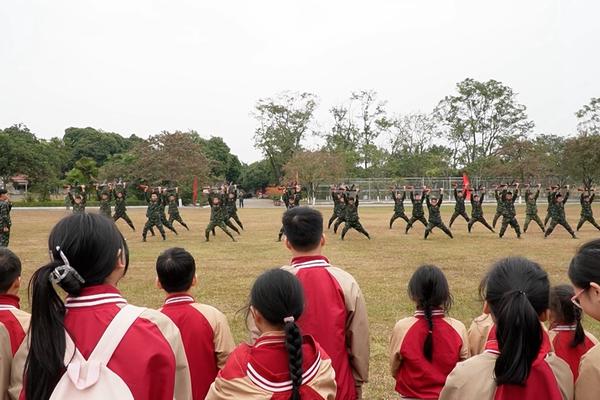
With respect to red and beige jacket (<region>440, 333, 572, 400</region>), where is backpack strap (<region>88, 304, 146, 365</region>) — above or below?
above

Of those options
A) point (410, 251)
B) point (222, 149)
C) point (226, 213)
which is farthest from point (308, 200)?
point (410, 251)

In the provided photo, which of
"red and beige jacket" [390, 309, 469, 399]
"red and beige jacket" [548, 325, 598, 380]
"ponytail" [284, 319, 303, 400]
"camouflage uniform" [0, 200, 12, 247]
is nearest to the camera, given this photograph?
"ponytail" [284, 319, 303, 400]

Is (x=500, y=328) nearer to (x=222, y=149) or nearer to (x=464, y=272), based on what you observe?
(x=464, y=272)

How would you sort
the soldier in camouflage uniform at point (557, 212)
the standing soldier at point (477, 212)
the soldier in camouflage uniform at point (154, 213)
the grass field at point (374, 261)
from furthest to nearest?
1. the standing soldier at point (477, 212)
2. the soldier in camouflage uniform at point (154, 213)
3. the soldier in camouflage uniform at point (557, 212)
4. the grass field at point (374, 261)

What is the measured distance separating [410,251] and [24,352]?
38.3 feet

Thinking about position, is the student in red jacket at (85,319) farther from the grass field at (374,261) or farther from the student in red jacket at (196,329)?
the grass field at (374,261)

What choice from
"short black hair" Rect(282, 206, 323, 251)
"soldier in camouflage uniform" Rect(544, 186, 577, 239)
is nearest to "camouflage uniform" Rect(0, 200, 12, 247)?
"short black hair" Rect(282, 206, 323, 251)

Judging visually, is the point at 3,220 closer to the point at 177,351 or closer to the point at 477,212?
the point at 177,351

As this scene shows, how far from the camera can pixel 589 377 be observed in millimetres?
1985

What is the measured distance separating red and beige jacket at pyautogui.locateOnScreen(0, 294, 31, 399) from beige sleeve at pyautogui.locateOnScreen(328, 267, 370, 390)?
1.63 m

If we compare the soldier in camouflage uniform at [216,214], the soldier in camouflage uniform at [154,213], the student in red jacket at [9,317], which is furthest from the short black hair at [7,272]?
the soldier in camouflage uniform at [154,213]

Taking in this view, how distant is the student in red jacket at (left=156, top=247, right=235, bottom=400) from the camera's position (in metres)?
2.94

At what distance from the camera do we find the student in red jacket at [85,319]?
5.38ft

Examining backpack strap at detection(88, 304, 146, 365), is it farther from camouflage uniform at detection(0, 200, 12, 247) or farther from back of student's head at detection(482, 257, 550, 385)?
camouflage uniform at detection(0, 200, 12, 247)
